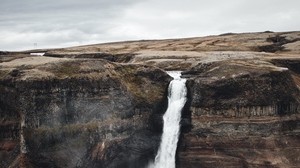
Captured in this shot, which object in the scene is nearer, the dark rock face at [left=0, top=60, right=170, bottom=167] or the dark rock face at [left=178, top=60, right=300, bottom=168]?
the dark rock face at [left=0, top=60, right=170, bottom=167]

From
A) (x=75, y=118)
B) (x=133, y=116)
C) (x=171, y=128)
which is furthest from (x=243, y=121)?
(x=75, y=118)

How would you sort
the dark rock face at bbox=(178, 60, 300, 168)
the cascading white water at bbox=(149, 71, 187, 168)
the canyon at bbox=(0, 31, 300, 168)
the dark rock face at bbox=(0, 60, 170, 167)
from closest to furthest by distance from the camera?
the dark rock face at bbox=(0, 60, 170, 167)
the canyon at bbox=(0, 31, 300, 168)
the dark rock face at bbox=(178, 60, 300, 168)
the cascading white water at bbox=(149, 71, 187, 168)

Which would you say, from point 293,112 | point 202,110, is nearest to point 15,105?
point 202,110

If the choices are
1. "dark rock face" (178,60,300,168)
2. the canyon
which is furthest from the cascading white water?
"dark rock face" (178,60,300,168)

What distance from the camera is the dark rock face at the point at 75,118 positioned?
57.3 m

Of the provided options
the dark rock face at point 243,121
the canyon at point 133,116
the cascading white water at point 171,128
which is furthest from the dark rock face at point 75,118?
the dark rock face at point 243,121

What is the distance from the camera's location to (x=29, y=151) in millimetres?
56875

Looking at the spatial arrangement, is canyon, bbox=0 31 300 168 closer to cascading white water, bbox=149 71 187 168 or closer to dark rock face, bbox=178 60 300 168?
dark rock face, bbox=178 60 300 168

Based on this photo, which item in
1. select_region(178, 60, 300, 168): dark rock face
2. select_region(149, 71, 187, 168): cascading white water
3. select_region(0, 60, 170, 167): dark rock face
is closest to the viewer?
select_region(0, 60, 170, 167): dark rock face

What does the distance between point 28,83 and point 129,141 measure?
12857 mm

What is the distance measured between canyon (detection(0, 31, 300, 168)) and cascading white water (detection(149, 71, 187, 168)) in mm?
621

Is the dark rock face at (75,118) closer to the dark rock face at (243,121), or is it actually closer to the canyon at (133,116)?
the canyon at (133,116)

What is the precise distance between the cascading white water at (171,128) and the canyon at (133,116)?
62 centimetres

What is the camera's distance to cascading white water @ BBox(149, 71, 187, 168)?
62.9 m
